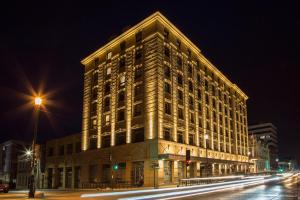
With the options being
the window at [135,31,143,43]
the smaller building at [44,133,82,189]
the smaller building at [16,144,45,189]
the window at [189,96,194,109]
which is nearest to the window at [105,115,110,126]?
the smaller building at [44,133,82,189]

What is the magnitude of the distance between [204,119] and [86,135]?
2238 cm

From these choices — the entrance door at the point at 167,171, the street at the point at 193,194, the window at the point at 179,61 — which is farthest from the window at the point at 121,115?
the street at the point at 193,194

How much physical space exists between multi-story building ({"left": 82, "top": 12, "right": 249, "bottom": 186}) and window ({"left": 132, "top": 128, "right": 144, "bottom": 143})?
15 cm

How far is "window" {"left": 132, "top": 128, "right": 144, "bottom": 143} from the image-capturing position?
43.9m

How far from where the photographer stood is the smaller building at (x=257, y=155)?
86812 mm

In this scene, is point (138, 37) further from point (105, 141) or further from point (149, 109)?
point (105, 141)

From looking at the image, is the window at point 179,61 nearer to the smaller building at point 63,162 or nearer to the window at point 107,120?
the window at point 107,120

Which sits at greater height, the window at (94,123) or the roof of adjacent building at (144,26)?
the roof of adjacent building at (144,26)

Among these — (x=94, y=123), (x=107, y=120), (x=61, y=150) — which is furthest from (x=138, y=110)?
(x=61, y=150)

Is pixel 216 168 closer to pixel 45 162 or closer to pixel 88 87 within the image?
pixel 88 87

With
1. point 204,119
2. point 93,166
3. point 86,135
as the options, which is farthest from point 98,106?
point 204,119

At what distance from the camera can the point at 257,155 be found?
9431 cm

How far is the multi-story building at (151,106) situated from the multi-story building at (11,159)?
33.8m

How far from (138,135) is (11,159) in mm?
51644
